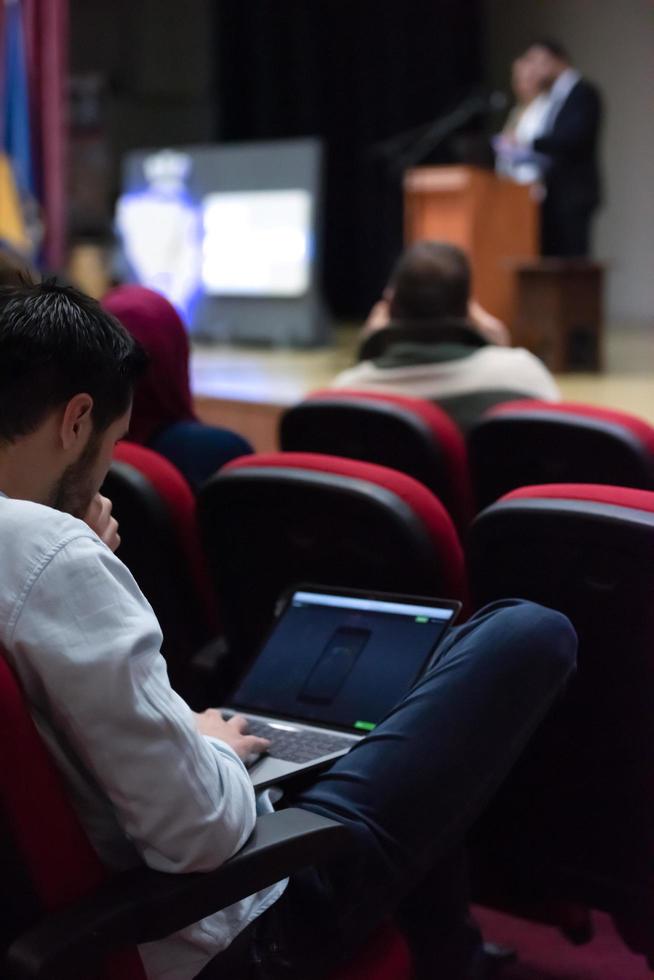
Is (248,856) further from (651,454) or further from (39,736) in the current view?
(651,454)

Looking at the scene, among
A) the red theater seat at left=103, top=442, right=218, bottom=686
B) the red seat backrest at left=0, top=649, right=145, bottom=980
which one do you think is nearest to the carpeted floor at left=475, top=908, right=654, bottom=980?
the red theater seat at left=103, top=442, right=218, bottom=686

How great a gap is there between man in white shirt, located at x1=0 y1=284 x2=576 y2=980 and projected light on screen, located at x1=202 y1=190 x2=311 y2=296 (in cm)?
538

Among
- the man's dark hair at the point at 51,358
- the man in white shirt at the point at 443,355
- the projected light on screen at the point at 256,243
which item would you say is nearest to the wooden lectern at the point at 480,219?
the projected light on screen at the point at 256,243

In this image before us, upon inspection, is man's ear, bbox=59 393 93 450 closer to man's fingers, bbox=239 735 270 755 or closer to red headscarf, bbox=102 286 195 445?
man's fingers, bbox=239 735 270 755

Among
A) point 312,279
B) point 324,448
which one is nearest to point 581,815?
point 324,448

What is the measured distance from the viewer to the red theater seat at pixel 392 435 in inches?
89.9

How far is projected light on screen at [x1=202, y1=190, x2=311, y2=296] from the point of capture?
6555 millimetres

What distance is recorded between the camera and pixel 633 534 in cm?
134

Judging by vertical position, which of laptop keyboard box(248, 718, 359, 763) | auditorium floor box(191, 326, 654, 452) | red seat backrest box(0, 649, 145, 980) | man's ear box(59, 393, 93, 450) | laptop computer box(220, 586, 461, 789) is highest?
man's ear box(59, 393, 93, 450)

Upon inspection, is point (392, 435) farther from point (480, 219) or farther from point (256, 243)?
point (256, 243)

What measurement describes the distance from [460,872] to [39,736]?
1.80 ft

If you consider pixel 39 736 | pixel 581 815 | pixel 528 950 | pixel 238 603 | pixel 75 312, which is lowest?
pixel 528 950

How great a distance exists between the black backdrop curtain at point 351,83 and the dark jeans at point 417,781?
7750 millimetres

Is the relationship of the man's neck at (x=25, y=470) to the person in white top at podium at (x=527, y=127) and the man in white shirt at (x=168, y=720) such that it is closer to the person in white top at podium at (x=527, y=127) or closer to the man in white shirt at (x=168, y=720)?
the man in white shirt at (x=168, y=720)
